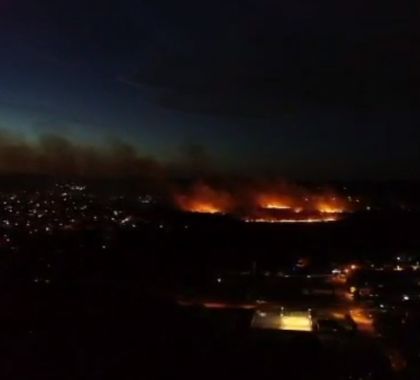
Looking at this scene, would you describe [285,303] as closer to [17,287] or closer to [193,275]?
[193,275]

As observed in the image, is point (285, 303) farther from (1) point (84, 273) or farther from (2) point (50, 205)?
(2) point (50, 205)

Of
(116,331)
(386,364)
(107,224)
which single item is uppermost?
(107,224)

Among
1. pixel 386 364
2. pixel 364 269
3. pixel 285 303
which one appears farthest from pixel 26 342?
pixel 364 269

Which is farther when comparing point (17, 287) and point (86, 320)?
point (17, 287)

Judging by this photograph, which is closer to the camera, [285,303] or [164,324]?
[164,324]

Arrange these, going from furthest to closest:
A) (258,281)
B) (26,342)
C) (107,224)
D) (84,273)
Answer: (107,224), (258,281), (84,273), (26,342)

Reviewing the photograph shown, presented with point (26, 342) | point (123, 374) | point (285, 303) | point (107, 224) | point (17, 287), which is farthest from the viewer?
point (107, 224)

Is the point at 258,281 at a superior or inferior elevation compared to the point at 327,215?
inferior

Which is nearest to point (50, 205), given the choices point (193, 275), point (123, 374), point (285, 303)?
point (193, 275)

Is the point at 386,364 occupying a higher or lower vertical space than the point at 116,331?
lower
